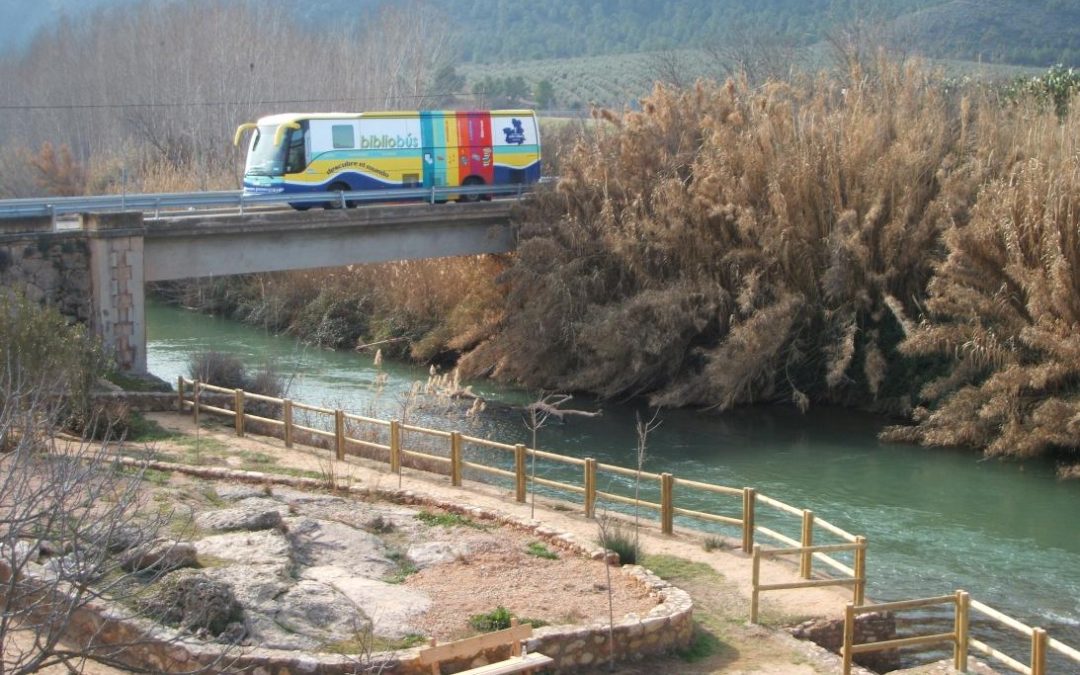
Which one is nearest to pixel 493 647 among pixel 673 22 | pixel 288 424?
pixel 288 424

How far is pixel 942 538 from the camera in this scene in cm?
1925

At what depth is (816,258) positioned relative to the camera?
3041cm

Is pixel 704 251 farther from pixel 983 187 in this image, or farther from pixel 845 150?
pixel 983 187

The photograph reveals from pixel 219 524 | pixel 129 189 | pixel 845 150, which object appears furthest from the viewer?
pixel 129 189

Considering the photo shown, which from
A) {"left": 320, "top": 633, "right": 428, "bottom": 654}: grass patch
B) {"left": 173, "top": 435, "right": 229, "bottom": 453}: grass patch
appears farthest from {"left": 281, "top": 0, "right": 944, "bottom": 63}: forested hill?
{"left": 320, "top": 633, "right": 428, "bottom": 654}: grass patch

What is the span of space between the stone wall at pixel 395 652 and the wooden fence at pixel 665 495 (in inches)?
49.4

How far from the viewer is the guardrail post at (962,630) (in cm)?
1164

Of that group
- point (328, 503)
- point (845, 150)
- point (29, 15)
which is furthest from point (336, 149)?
point (29, 15)

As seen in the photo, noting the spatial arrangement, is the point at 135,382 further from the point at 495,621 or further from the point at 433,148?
the point at 495,621

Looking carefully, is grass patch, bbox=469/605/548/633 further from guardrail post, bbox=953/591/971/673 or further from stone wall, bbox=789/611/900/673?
guardrail post, bbox=953/591/971/673

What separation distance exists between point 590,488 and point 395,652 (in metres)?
6.20

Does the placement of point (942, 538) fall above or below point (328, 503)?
below

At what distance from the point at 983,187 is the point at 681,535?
14.8 metres

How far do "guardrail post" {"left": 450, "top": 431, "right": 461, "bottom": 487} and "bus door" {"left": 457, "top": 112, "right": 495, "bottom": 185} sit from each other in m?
17.3
